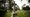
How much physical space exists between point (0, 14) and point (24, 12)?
9.3 inches

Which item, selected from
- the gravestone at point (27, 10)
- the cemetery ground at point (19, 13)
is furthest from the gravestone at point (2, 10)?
the gravestone at point (27, 10)

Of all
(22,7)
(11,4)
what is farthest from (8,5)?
(22,7)

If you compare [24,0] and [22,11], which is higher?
[24,0]

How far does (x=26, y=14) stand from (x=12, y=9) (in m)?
0.14

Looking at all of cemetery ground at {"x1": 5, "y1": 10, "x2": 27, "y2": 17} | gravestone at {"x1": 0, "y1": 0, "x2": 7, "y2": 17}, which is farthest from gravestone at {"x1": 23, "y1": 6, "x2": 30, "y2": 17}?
gravestone at {"x1": 0, "y1": 0, "x2": 7, "y2": 17}

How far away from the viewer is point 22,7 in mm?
625

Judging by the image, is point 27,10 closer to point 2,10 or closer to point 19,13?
point 19,13

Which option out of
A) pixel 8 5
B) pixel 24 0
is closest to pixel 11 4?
pixel 8 5

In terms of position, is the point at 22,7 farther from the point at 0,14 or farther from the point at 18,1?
the point at 0,14

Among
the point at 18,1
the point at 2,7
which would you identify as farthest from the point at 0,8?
the point at 18,1

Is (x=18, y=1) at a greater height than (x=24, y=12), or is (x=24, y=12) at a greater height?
(x=18, y=1)

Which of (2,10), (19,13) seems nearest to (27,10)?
(19,13)

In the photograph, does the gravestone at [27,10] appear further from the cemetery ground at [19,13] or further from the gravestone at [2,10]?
the gravestone at [2,10]

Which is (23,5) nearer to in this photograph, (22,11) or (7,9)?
(22,11)
